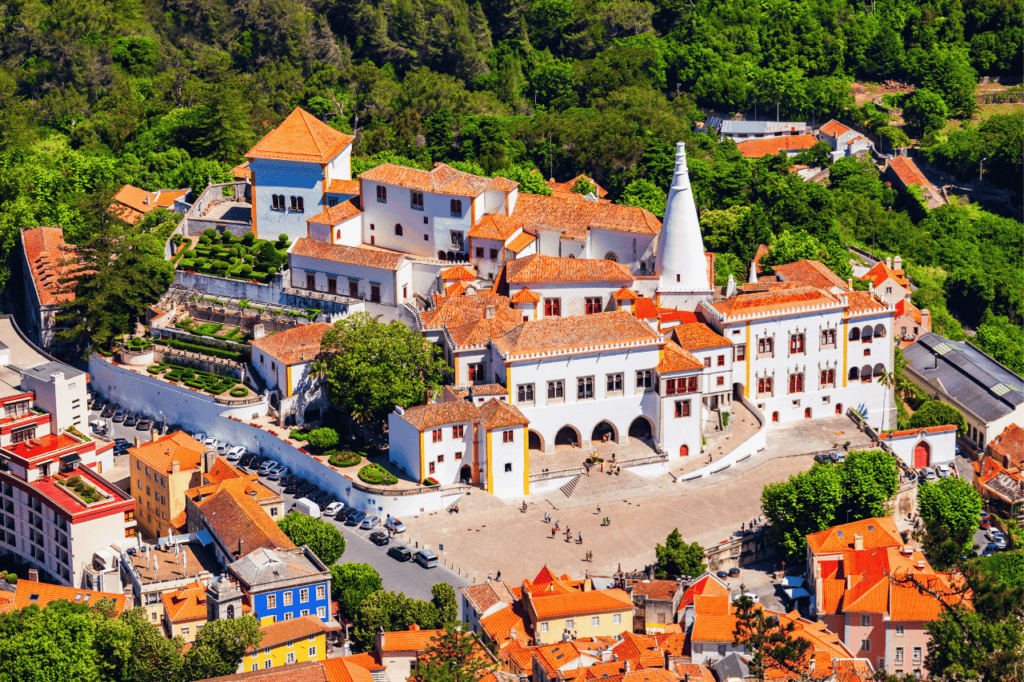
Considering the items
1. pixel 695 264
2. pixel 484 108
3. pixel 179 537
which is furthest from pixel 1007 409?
pixel 179 537

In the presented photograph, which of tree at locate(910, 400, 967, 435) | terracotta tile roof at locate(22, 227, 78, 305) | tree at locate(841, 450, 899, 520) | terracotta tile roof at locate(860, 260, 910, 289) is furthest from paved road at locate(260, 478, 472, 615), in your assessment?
terracotta tile roof at locate(860, 260, 910, 289)

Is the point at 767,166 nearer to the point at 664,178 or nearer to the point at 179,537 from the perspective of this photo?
the point at 664,178

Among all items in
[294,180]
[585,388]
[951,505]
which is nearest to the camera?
[951,505]

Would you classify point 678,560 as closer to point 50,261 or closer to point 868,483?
point 868,483

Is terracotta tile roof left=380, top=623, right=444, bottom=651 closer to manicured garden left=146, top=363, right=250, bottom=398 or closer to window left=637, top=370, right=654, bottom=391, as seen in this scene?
window left=637, top=370, right=654, bottom=391

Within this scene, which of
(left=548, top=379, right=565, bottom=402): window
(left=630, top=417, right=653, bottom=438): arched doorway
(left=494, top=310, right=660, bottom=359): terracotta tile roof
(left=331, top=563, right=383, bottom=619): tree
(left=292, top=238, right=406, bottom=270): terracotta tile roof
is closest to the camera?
(left=331, top=563, right=383, bottom=619): tree

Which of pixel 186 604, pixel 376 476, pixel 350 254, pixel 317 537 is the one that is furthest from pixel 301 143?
pixel 186 604
